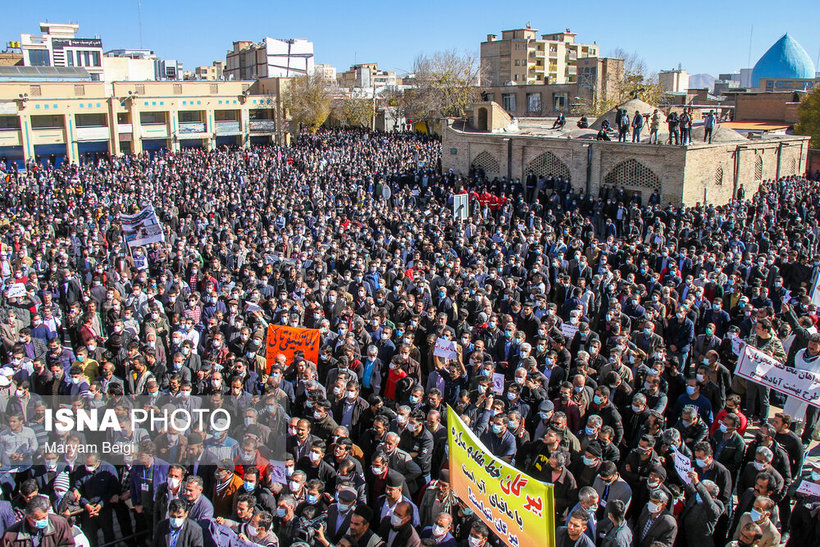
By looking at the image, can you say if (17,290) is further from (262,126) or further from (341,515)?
(262,126)

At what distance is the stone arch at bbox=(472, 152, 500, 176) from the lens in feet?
95.7

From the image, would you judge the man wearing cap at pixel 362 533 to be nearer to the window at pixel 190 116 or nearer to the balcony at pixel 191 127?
the balcony at pixel 191 127

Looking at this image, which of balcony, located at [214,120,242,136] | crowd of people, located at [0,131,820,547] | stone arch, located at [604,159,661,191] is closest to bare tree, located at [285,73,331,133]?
balcony, located at [214,120,242,136]

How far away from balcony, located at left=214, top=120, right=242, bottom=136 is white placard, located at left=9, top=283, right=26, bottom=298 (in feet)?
124

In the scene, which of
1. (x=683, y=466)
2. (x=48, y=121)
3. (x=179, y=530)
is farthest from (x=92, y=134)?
(x=683, y=466)

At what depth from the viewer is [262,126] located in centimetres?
5034

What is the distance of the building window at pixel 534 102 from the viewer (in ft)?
174

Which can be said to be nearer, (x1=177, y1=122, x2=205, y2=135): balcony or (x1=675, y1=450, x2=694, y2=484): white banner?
(x1=675, y1=450, x2=694, y2=484): white banner

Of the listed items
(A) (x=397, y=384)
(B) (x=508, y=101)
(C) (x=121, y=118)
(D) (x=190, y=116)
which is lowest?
(A) (x=397, y=384)

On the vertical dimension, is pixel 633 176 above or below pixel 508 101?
below

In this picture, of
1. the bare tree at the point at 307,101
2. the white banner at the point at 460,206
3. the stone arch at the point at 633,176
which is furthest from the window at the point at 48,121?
the stone arch at the point at 633,176

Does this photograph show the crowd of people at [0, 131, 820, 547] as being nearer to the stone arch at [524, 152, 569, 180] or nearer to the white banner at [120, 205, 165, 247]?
the white banner at [120, 205, 165, 247]

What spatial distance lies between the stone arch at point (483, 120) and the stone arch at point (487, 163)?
1.59 metres

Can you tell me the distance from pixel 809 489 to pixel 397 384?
14.0 ft
